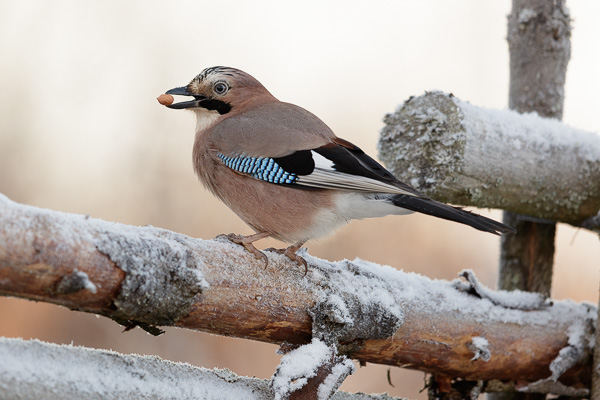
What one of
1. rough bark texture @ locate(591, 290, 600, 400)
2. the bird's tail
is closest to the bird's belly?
the bird's tail

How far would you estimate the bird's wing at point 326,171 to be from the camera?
7.61 feet

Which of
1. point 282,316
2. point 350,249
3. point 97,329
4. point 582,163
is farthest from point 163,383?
point 350,249

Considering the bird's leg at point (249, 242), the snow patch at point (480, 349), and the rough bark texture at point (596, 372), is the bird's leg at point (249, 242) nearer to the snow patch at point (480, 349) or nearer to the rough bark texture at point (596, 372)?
the snow patch at point (480, 349)

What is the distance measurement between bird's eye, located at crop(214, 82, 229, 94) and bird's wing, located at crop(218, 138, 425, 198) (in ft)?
1.64

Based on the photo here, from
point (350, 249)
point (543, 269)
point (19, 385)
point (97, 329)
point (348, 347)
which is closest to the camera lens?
point (19, 385)

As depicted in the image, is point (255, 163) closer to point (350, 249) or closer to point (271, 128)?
point (271, 128)

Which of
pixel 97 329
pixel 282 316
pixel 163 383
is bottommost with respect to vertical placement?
pixel 97 329

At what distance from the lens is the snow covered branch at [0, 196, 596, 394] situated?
5.30ft

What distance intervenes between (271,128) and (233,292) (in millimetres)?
740

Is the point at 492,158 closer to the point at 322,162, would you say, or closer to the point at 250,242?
the point at 322,162

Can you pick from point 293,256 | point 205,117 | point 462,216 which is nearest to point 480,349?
point 462,216

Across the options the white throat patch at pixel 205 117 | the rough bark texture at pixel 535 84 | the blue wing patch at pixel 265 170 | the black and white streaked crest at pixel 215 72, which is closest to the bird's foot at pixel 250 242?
the blue wing patch at pixel 265 170

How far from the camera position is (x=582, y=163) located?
3.04m

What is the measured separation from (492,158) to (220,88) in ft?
3.61
